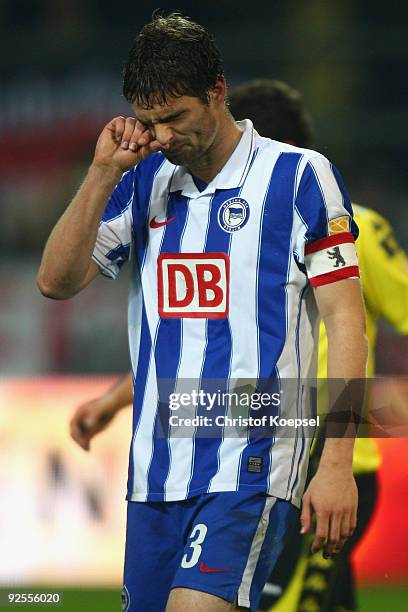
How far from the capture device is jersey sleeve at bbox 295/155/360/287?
2.89 meters

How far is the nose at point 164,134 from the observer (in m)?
2.88

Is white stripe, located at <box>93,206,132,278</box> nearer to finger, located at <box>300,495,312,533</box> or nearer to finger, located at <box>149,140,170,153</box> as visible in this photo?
finger, located at <box>149,140,170,153</box>

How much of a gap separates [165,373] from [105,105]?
30.8 ft

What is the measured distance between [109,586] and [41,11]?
892 centimetres

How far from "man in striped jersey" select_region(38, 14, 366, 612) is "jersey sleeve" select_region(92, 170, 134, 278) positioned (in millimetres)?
84

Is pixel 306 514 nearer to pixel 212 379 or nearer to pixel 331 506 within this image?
pixel 331 506

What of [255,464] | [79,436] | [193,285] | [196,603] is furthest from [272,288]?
[79,436]

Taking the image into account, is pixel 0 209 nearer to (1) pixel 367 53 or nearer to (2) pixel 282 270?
(1) pixel 367 53

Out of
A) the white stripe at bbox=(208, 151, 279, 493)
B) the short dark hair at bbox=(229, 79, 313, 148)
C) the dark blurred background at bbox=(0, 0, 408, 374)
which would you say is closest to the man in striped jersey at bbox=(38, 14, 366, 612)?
the white stripe at bbox=(208, 151, 279, 493)

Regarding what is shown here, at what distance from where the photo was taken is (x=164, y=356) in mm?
2988

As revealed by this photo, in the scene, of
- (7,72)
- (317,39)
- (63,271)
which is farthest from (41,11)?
(63,271)

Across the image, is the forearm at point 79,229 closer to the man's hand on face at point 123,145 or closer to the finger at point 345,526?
the man's hand on face at point 123,145

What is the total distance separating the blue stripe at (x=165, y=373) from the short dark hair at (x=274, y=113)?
3.52ft

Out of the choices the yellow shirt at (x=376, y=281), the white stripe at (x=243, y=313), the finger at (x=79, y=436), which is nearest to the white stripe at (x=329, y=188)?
the white stripe at (x=243, y=313)
